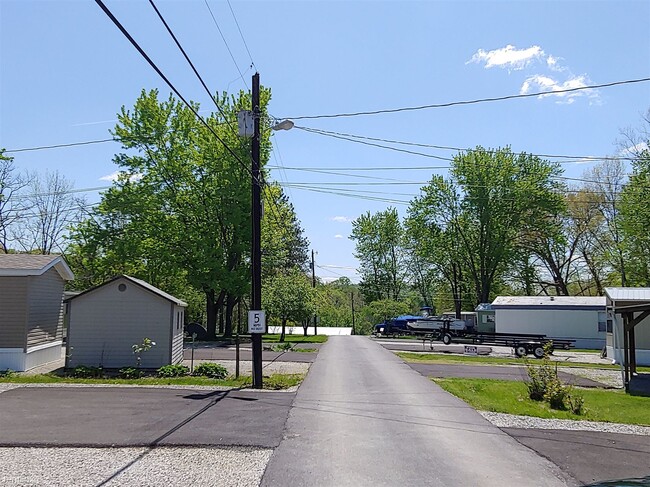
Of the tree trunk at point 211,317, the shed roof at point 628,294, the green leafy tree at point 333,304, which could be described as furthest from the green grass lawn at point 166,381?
the tree trunk at point 211,317

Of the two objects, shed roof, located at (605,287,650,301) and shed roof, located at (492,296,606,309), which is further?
shed roof, located at (492,296,606,309)

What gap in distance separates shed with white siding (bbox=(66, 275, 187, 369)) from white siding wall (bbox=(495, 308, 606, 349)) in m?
28.1

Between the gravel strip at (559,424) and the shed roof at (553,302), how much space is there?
28.5 meters

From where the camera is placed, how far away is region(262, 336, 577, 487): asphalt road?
22.6 feet

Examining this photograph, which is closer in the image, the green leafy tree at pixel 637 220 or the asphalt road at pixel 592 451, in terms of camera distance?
the asphalt road at pixel 592 451

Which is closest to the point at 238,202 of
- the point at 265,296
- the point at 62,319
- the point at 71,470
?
the point at 265,296

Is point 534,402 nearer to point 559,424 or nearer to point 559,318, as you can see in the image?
point 559,424

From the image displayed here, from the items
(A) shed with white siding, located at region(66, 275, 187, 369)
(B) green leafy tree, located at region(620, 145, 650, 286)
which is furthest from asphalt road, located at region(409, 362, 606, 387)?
(B) green leafy tree, located at region(620, 145, 650, 286)

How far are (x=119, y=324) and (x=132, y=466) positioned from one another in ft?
41.0

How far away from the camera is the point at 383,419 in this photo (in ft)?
34.9

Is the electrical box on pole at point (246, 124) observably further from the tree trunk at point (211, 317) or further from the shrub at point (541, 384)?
the tree trunk at point (211, 317)

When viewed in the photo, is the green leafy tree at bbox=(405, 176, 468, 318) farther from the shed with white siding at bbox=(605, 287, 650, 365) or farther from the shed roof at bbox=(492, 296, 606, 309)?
the shed with white siding at bbox=(605, 287, 650, 365)

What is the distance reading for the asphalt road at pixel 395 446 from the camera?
688 cm

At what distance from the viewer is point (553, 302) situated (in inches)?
1519
